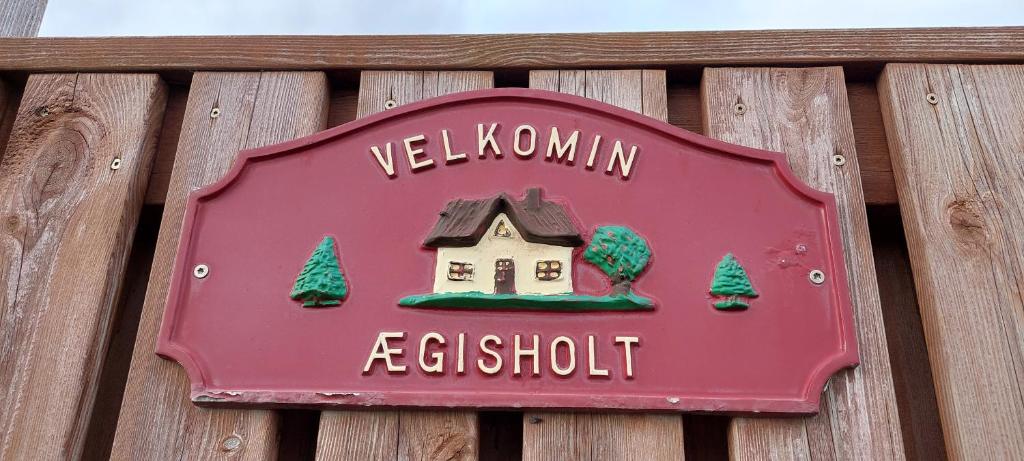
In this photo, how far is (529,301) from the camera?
5.03 ft

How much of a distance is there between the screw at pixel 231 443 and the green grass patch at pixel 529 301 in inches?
16.2

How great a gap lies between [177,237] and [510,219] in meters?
0.74

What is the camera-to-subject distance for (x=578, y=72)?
1858mm

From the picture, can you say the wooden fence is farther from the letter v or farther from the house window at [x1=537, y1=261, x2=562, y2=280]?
the house window at [x1=537, y1=261, x2=562, y2=280]

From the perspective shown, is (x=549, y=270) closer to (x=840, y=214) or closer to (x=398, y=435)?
(x=398, y=435)

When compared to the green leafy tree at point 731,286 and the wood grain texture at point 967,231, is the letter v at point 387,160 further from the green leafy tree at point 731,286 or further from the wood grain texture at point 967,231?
the wood grain texture at point 967,231

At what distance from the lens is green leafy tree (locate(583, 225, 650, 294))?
1.55 meters

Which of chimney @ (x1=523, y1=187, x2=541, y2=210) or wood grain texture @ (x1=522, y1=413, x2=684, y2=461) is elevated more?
chimney @ (x1=523, y1=187, x2=541, y2=210)

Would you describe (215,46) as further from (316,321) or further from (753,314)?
(753,314)

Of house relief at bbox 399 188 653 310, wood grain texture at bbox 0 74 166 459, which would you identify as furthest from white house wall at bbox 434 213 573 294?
wood grain texture at bbox 0 74 166 459

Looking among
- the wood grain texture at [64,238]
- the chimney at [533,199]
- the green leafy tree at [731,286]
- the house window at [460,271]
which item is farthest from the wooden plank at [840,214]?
the wood grain texture at [64,238]

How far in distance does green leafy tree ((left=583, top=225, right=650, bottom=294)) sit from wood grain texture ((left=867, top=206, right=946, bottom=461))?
595 millimetres

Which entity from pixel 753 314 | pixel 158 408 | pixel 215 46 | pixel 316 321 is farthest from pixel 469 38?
pixel 158 408

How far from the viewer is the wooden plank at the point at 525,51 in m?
1.83
